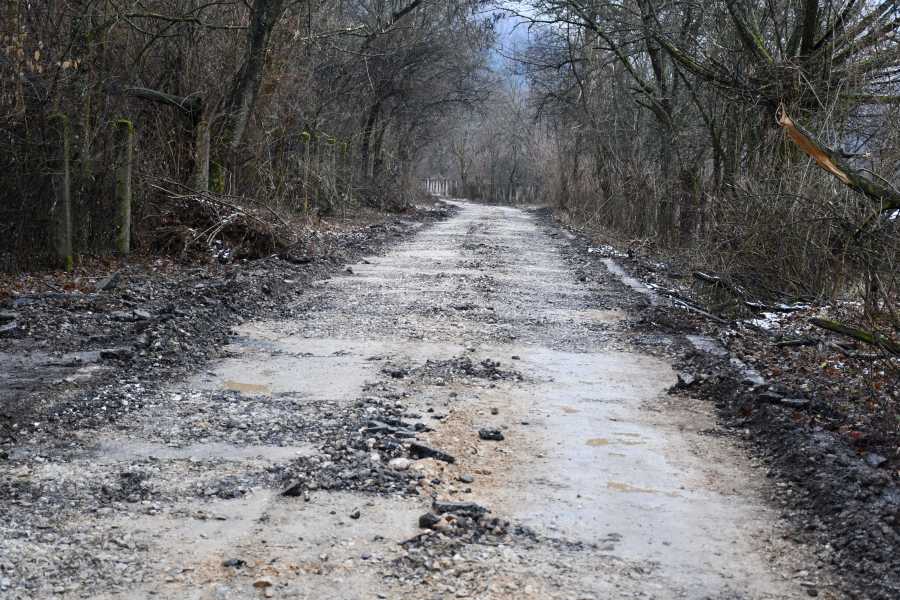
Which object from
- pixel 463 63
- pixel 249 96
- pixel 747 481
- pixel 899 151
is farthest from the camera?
pixel 463 63

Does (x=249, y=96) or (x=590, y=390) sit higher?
(x=249, y=96)

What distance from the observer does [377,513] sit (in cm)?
404

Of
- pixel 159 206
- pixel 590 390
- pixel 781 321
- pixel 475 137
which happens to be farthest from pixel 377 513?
pixel 475 137

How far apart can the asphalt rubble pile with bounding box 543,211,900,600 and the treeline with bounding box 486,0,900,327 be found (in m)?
0.57

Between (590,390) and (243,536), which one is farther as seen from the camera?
(590,390)

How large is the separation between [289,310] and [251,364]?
2.47 m

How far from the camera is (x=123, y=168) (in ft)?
38.3

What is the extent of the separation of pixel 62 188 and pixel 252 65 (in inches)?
190

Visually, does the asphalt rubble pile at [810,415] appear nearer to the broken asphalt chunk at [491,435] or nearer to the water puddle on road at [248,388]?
the broken asphalt chunk at [491,435]

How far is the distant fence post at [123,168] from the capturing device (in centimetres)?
1164

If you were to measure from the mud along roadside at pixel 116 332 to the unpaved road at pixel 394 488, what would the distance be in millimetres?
277

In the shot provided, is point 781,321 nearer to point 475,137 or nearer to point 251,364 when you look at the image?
point 251,364

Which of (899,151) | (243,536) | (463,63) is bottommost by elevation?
(243,536)

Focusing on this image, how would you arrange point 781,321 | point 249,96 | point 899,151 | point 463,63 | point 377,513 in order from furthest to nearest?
point 463,63, point 249,96, point 781,321, point 899,151, point 377,513
